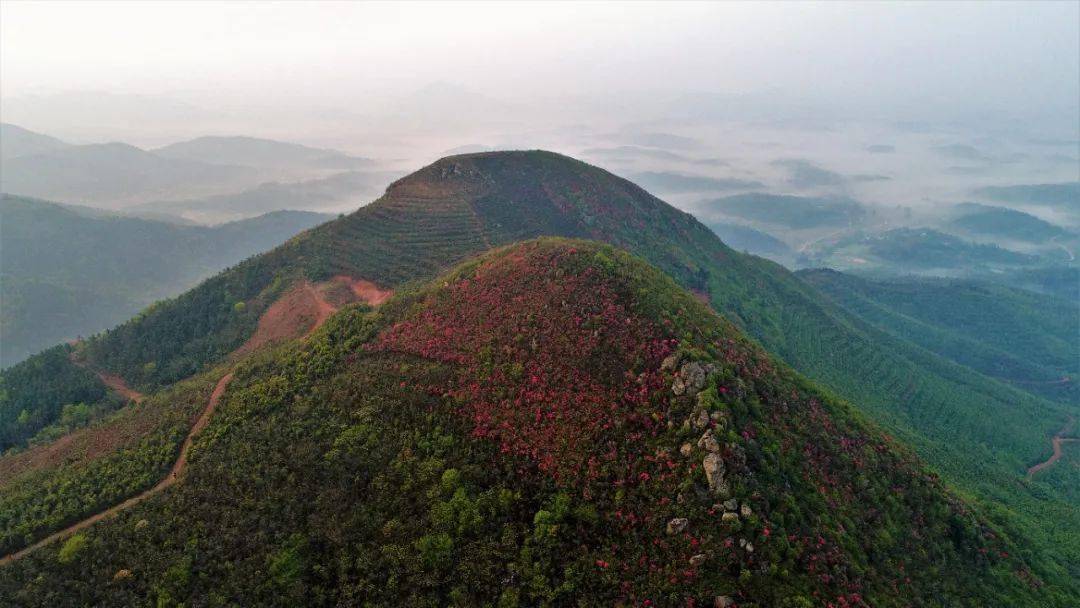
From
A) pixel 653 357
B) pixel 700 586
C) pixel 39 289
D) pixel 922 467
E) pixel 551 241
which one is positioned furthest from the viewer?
pixel 39 289

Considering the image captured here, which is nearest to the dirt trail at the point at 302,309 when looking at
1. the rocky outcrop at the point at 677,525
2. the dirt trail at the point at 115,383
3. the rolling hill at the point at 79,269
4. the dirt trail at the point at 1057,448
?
the dirt trail at the point at 115,383

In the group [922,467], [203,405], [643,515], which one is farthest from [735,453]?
[203,405]

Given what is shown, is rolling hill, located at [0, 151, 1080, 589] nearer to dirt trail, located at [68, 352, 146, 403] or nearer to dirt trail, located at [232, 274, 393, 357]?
dirt trail, located at [68, 352, 146, 403]

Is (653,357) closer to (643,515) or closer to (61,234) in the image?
(643,515)

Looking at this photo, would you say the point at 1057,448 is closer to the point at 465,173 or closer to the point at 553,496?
the point at 553,496

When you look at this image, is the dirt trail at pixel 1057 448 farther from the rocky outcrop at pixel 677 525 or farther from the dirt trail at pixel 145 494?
the dirt trail at pixel 145 494

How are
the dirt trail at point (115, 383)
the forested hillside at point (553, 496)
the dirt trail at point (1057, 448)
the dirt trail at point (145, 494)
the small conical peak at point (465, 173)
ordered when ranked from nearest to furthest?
the forested hillside at point (553, 496) < the dirt trail at point (145, 494) < the dirt trail at point (115, 383) < the dirt trail at point (1057, 448) < the small conical peak at point (465, 173)
